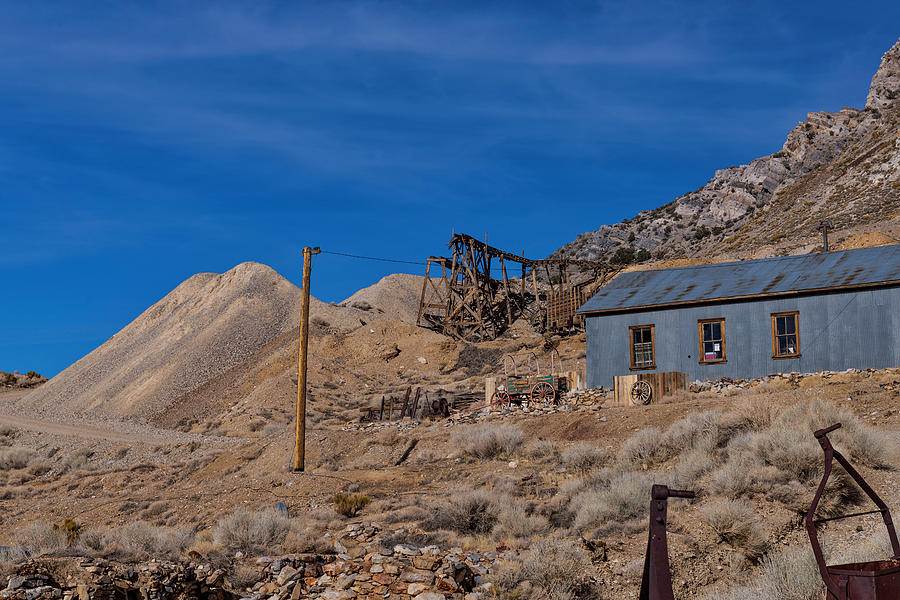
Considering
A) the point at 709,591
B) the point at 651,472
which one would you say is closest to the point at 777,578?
the point at 709,591

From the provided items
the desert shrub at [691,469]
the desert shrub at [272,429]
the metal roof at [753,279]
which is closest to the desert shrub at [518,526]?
the desert shrub at [691,469]

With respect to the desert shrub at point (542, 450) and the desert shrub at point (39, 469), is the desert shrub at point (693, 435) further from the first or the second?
the desert shrub at point (39, 469)

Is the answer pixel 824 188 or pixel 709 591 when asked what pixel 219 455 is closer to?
pixel 709 591

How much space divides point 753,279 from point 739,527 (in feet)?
57.9

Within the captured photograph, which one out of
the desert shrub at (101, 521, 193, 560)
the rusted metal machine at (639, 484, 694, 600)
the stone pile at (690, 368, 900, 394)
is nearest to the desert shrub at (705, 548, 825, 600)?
the rusted metal machine at (639, 484, 694, 600)

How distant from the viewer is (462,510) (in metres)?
15.6

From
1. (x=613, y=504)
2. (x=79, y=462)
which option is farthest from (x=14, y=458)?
(x=613, y=504)

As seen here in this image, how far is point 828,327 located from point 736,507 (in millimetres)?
15256

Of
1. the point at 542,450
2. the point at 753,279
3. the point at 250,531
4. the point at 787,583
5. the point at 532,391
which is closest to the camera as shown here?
the point at 787,583

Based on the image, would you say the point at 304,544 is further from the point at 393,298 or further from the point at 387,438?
the point at 393,298

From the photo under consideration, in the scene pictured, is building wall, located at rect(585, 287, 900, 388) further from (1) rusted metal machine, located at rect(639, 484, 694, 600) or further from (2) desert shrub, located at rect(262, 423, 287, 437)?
(1) rusted metal machine, located at rect(639, 484, 694, 600)

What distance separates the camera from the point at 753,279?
28141mm

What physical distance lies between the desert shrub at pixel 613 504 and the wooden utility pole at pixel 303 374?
10.4m

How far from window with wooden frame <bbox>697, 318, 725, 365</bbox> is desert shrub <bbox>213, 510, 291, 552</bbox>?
16.5 meters
